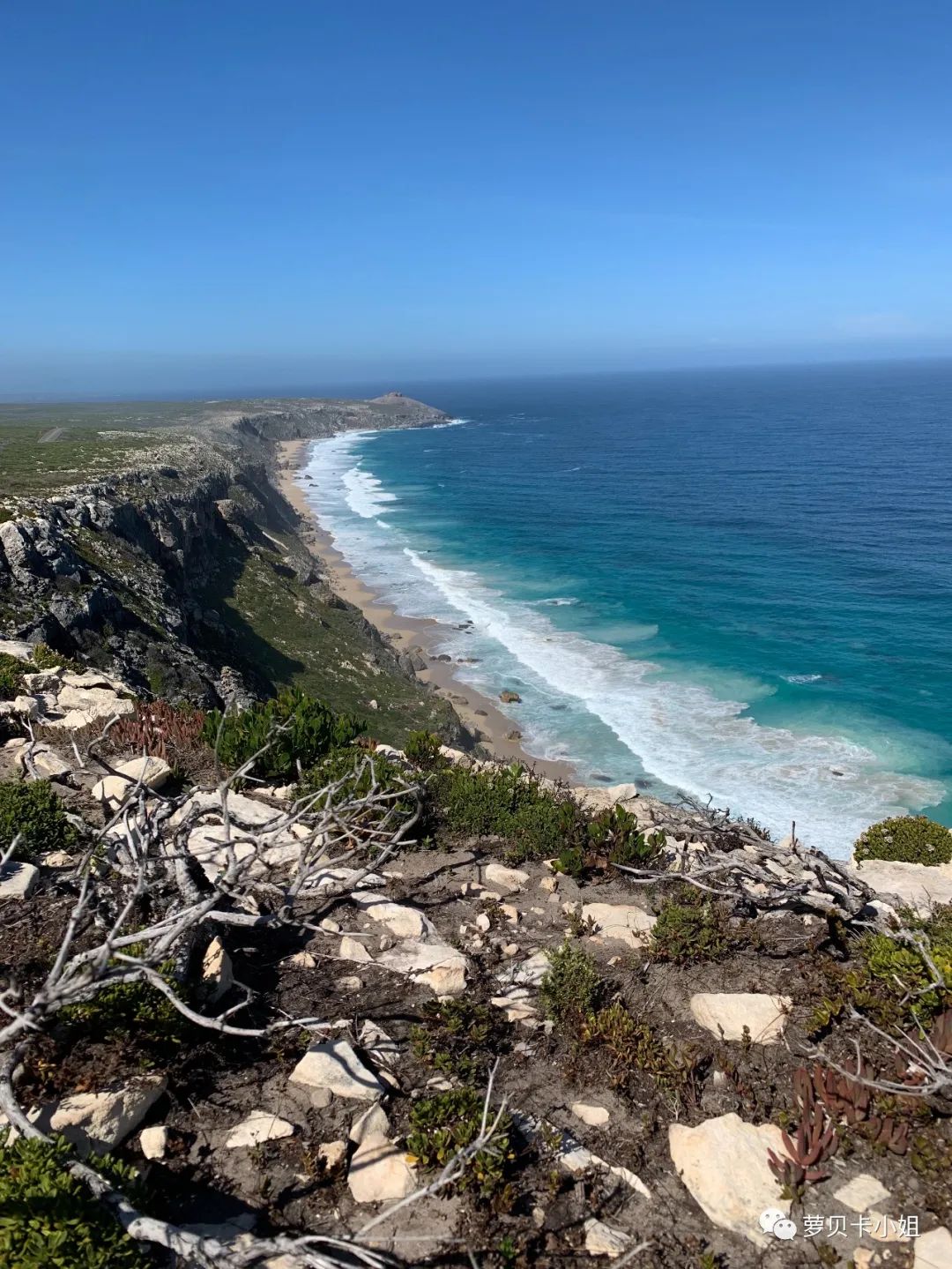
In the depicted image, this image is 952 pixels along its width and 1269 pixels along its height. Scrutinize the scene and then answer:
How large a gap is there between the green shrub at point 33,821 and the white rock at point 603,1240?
7293 millimetres

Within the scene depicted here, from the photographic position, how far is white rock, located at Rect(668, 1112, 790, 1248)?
5.49m

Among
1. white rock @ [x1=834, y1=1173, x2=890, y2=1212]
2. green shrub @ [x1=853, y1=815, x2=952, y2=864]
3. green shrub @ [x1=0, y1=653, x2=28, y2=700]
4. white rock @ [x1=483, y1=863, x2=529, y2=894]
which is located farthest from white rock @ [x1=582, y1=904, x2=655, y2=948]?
green shrub @ [x1=0, y1=653, x2=28, y2=700]

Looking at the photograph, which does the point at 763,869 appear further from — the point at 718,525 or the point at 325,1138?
the point at 718,525

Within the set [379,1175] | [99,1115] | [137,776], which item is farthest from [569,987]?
[137,776]

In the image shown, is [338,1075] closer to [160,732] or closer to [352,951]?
[352,951]

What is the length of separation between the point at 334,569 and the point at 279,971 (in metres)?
60.2

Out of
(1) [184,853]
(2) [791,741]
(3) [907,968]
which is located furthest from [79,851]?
(2) [791,741]

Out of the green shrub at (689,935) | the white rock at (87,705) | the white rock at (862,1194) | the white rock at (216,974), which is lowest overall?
the white rock at (862,1194)

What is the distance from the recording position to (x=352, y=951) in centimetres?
814

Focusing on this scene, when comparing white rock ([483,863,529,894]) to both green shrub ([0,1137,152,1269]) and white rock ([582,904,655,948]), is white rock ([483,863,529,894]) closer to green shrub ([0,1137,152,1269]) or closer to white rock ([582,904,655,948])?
white rock ([582,904,655,948])

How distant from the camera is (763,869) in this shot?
9758mm

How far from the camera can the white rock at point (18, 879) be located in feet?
25.9

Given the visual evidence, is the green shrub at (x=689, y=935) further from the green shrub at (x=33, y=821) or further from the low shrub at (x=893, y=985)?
the green shrub at (x=33, y=821)

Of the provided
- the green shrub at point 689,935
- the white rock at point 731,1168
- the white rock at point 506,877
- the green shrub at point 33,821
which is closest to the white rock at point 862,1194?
the white rock at point 731,1168
